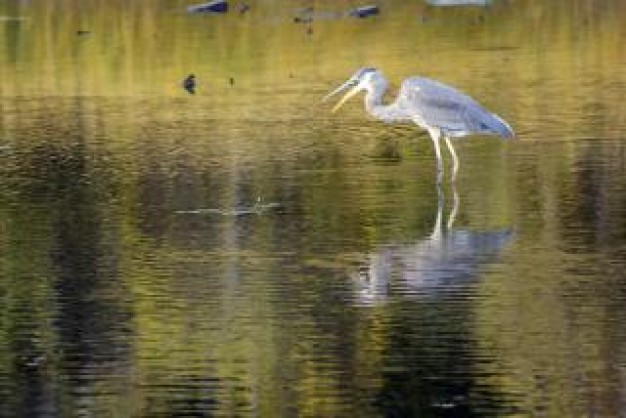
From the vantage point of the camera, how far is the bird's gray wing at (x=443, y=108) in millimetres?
16594

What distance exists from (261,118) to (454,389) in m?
11.6

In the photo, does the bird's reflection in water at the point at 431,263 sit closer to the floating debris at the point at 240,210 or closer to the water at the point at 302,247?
the water at the point at 302,247

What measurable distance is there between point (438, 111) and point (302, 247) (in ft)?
12.0

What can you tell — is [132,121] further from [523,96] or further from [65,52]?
[65,52]

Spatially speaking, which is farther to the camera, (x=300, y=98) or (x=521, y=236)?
(x=300, y=98)

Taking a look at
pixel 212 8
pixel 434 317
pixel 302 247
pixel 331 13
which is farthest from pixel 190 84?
pixel 434 317

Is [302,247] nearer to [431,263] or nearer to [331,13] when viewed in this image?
[431,263]

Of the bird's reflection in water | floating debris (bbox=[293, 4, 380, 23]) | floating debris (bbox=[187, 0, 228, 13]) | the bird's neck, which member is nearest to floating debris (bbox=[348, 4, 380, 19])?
floating debris (bbox=[293, 4, 380, 23])

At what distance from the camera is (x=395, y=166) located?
1738 centimetres

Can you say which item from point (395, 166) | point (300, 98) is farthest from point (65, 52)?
point (395, 166)

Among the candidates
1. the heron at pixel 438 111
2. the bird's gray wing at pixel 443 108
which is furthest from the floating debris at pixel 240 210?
the bird's gray wing at pixel 443 108

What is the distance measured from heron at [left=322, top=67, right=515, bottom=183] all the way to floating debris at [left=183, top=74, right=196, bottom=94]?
6.87 m

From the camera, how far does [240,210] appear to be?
49.5 feet

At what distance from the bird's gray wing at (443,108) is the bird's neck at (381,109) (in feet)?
0.42
